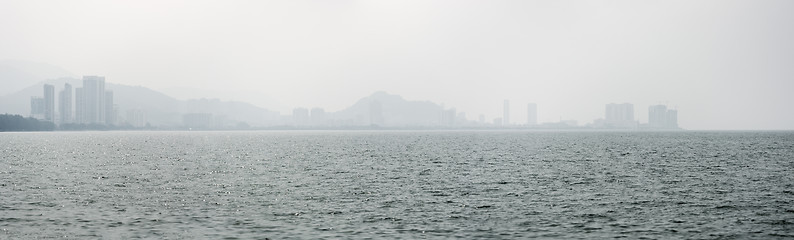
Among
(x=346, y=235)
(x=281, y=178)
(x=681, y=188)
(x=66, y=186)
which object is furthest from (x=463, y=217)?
(x=66, y=186)

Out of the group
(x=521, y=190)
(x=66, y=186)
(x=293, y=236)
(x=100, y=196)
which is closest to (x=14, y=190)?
(x=66, y=186)

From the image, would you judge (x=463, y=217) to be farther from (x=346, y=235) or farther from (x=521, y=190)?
(x=521, y=190)

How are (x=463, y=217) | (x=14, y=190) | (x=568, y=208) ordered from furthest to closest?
(x=14, y=190) → (x=568, y=208) → (x=463, y=217)

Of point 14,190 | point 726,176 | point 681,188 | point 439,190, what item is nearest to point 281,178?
point 439,190

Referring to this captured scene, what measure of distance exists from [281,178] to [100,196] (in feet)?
80.9

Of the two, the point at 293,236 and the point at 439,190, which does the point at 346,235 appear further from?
the point at 439,190

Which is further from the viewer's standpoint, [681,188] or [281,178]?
[281,178]

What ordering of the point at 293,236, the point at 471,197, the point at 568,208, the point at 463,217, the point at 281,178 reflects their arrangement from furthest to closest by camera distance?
1. the point at 281,178
2. the point at 471,197
3. the point at 568,208
4. the point at 463,217
5. the point at 293,236

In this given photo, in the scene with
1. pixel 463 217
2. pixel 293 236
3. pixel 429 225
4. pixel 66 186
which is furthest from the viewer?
pixel 66 186

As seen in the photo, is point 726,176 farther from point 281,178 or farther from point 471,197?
point 281,178

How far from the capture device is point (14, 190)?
6431 cm

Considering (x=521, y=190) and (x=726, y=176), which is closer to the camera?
(x=521, y=190)

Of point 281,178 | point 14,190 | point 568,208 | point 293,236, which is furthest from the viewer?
point 281,178

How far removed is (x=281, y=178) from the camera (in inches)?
3162
